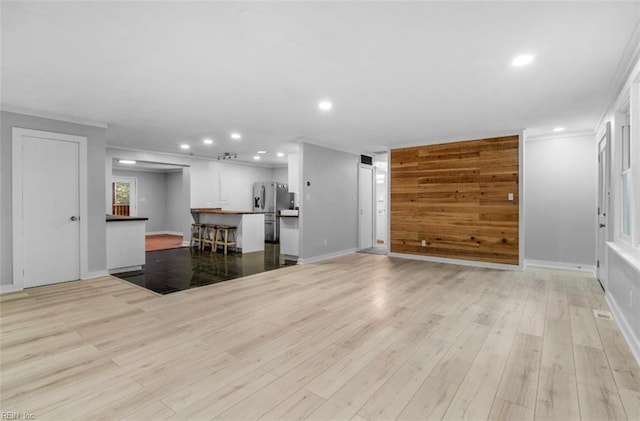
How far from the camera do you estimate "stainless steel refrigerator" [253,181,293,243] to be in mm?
9797

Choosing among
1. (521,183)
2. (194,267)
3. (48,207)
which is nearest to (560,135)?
(521,183)

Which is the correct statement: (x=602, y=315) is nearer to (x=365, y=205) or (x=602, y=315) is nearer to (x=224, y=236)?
(x=365, y=205)

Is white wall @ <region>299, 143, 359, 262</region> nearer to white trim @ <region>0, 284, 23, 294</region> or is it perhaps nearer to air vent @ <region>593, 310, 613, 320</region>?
white trim @ <region>0, 284, 23, 294</region>

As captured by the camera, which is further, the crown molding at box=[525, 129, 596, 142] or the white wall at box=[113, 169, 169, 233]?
the white wall at box=[113, 169, 169, 233]

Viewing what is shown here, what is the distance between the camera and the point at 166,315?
329 cm

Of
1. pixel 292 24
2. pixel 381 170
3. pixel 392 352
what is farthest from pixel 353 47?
pixel 381 170

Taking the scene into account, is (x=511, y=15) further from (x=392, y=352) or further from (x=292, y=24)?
(x=392, y=352)

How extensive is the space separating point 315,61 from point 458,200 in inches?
172

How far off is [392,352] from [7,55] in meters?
4.09

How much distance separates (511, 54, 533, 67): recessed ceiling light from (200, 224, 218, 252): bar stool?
6794 millimetres

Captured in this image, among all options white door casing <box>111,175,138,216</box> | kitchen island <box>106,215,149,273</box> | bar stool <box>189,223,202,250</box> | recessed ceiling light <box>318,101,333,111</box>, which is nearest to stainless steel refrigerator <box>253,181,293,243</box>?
bar stool <box>189,223,202,250</box>

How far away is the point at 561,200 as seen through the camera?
5.71 m

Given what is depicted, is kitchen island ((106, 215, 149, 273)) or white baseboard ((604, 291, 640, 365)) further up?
kitchen island ((106, 215, 149, 273))

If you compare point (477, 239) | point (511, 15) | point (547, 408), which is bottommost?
point (547, 408)
